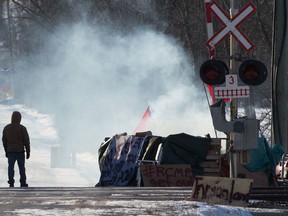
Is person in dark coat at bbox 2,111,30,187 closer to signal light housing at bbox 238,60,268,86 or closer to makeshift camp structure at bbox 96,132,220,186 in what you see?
makeshift camp structure at bbox 96,132,220,186

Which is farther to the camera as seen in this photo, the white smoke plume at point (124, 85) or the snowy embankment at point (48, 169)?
the white smoke plume at point (124, 85)

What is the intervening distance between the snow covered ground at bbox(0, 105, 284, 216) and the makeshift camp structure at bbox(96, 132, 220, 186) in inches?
93.8

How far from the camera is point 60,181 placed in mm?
28375

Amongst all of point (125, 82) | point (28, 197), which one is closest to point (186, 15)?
point (125, 82)

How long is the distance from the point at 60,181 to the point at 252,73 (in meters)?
14.5

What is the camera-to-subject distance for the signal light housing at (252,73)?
14.6m

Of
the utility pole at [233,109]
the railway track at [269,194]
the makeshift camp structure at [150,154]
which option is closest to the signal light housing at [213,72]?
the utility pole at [233,109]

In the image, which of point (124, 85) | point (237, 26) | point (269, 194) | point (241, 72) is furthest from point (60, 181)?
point (269, 194)

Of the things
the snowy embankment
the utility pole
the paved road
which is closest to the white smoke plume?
the snowy embankment

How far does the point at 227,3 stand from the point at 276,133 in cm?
1151

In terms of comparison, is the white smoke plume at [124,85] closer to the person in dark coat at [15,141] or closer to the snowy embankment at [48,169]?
the snowy embankment at [48,169]

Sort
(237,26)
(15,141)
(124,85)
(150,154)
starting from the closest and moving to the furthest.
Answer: (237,26) < (15,141) < (150,154) < (124,85)

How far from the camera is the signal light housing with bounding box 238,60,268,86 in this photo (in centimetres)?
1462

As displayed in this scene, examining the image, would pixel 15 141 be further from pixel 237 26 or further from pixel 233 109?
pixel 237 26
